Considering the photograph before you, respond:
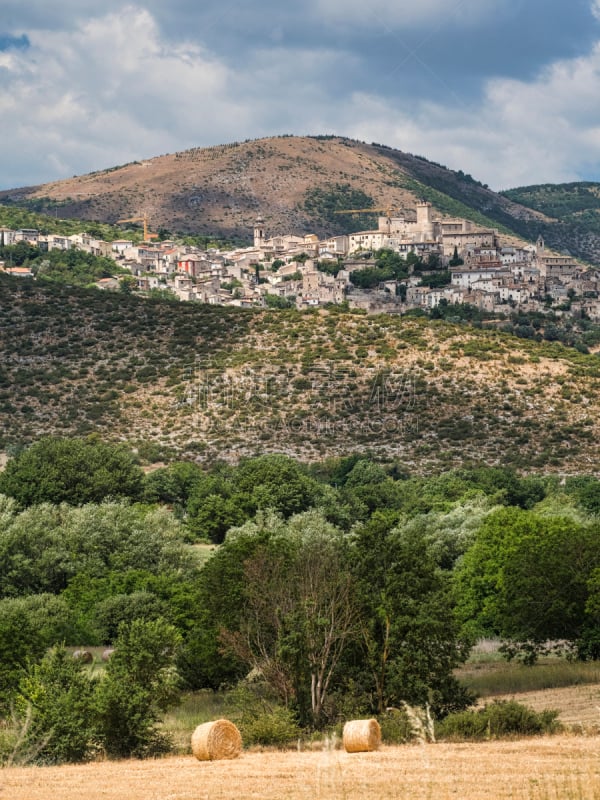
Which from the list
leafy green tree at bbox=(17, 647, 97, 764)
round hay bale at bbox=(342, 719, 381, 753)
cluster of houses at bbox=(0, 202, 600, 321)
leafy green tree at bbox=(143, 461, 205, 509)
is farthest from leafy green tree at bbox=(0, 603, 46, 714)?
cluster of houses at bbox=(0, 202, 600, 321)

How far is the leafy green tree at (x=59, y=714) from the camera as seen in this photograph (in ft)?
75.9

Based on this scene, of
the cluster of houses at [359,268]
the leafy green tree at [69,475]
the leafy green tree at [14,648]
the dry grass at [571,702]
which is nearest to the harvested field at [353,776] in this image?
the dry grass at [571,702]

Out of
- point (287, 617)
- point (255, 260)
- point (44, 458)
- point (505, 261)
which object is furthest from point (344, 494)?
point (255, 260)

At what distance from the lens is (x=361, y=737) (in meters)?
20.5

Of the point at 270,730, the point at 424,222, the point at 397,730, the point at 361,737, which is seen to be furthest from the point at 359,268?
the point at 361,737

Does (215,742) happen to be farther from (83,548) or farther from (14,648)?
(83,548)

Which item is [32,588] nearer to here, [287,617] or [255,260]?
[287,617]

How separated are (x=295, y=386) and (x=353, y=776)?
74.8m

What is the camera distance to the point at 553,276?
Answer: 170 m

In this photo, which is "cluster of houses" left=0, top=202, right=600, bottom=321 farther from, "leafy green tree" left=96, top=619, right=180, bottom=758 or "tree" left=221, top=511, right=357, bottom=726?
"leafy green tree" left=96, top=619, right=180, bottom=758

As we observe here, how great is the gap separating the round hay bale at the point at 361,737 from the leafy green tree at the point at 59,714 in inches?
204

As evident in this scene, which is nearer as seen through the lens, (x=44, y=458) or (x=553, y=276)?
(x=44, y=458)

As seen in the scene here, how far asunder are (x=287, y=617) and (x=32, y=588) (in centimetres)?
2061

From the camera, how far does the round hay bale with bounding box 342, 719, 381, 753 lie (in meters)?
20.5
